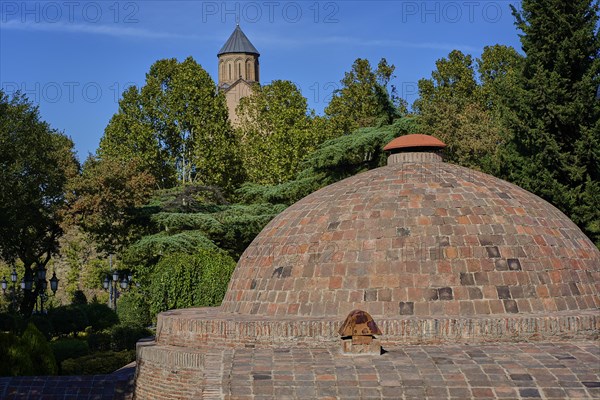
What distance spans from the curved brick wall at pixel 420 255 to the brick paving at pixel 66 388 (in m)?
2.34

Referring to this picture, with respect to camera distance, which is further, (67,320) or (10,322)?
(67,320)

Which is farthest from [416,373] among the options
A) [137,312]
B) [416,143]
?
[137,312]

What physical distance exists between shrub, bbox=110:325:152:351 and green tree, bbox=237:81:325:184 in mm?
14016

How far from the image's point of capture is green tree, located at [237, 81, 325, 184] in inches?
1532

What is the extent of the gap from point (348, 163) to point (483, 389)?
1927 centimetres

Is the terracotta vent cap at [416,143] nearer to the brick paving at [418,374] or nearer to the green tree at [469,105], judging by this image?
the brick paving at [418,374]

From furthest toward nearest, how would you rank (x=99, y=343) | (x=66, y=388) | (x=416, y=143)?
(x=99, y=343), (x=416, y=143), (x=66, y=388)

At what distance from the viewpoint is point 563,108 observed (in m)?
21.6

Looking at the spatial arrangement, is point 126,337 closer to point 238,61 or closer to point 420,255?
point 420,255

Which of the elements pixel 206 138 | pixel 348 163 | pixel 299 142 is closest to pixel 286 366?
pixel 348 163

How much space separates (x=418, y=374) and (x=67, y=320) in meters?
23.6

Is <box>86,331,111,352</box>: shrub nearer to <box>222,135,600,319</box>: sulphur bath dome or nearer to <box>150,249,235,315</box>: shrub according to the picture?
<box>150,249,235,315</box>: shrub

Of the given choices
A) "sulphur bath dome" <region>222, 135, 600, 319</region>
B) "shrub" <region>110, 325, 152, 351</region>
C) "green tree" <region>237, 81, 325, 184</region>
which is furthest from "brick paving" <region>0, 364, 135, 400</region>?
"green tree" <region>237, 81, 325, 184</region>

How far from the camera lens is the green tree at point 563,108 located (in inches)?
848
